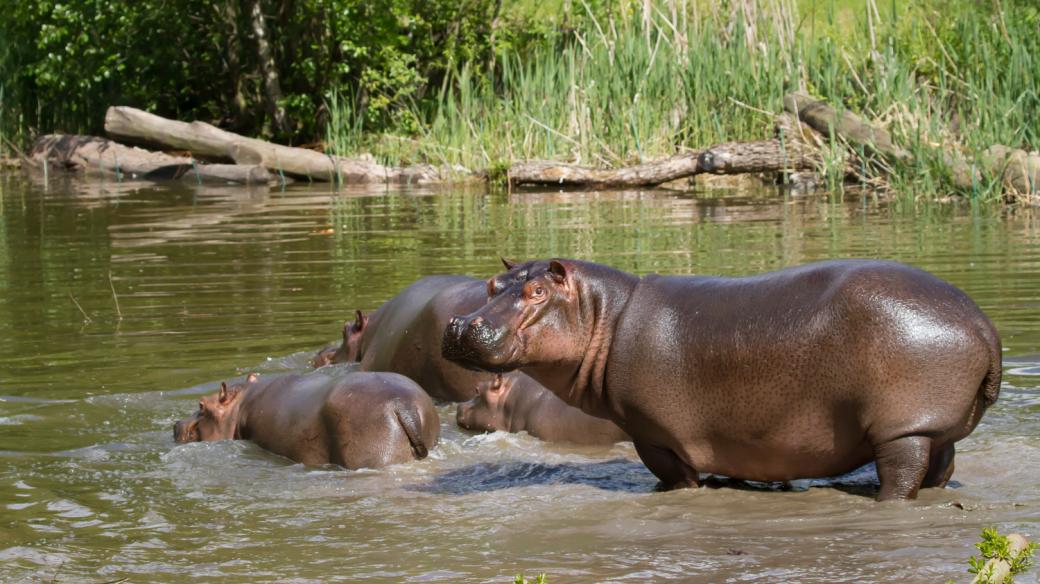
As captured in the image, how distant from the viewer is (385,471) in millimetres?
5422

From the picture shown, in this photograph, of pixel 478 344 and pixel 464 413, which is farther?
pixel 464 413

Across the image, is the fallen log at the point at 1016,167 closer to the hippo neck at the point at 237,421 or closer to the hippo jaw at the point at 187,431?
the hippo neck at the point at 237,421

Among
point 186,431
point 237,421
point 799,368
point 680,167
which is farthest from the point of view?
point 680,167

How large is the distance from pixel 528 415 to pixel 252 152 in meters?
15.2

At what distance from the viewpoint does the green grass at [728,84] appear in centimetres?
1449

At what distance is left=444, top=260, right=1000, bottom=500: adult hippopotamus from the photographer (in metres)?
4.24

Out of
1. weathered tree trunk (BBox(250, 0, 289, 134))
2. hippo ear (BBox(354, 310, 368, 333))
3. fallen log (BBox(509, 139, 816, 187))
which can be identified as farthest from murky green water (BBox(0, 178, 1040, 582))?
weathered tree trunk (BBox(250, 0, 289, 134))

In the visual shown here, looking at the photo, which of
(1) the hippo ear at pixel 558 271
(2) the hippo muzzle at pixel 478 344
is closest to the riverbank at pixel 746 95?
(1) the hippo ear at pixel 558 271

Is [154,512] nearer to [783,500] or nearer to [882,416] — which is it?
[783,500]

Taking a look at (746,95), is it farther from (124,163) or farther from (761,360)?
(761,360)

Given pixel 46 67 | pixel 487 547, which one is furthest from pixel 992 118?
pixel 46 67

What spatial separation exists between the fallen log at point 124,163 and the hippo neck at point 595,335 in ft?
51.5

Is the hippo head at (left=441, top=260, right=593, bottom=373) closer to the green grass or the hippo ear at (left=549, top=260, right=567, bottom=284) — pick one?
the hippo ear at (left=549, top=260, right=567, bottom=284)

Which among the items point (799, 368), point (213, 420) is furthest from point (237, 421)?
point (799, 368)
